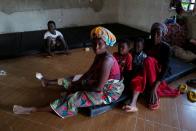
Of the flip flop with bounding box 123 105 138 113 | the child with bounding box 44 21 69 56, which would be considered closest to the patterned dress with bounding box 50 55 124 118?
the flip flop with bounding box 123 105 138 113

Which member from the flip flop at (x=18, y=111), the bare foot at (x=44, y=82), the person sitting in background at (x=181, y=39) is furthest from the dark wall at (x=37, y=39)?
the flip flop at (x=18, y=111)

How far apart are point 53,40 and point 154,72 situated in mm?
2079

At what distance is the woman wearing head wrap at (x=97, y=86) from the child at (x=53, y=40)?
1.75 meters

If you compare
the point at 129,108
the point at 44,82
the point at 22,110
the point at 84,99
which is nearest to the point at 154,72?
the point at 129,108

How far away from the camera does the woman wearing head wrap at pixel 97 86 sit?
228cm

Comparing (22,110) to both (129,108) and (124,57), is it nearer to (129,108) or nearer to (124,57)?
(129,108)

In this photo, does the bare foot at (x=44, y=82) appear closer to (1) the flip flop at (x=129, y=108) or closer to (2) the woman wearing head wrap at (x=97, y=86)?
(2) the woman wearing head wrap at (x=97, y=86)

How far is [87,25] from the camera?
561cm

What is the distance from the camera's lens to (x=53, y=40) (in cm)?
414

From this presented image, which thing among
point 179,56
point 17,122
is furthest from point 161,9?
point 17,122

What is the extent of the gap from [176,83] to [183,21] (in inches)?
53.3

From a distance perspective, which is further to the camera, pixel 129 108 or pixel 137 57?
pixel 137 57

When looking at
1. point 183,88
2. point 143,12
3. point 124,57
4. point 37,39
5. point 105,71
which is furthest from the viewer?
point 143,12

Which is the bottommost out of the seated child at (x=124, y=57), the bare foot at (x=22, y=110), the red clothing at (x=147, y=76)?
the bare foot at (x=22, y=110)
